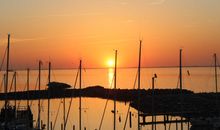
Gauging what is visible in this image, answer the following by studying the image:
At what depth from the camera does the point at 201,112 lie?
50312 mm

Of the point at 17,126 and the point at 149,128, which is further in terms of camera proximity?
the point at 149,128

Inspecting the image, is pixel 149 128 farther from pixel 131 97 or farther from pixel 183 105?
pixel 131 97

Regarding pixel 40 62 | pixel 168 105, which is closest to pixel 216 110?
pixel 168 105

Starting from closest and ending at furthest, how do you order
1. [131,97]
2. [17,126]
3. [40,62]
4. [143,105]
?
[17,126] < [40,62] < [143,105] < [131,97]

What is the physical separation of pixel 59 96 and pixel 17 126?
7796 centimetres

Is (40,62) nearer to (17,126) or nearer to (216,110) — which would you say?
(17,126)

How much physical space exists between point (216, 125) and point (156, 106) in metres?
26.8

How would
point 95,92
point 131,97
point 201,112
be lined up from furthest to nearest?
point 95,92 < point 131,97 < point 201,112

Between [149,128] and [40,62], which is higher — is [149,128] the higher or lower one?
the lower one

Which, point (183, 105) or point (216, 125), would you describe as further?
point (183, 105)

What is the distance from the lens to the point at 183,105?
5359 centimetres

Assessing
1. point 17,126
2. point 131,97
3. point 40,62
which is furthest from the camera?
point 131,97

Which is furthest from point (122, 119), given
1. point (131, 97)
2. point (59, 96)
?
point (59, 96)

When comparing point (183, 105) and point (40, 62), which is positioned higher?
point (40, 62)
